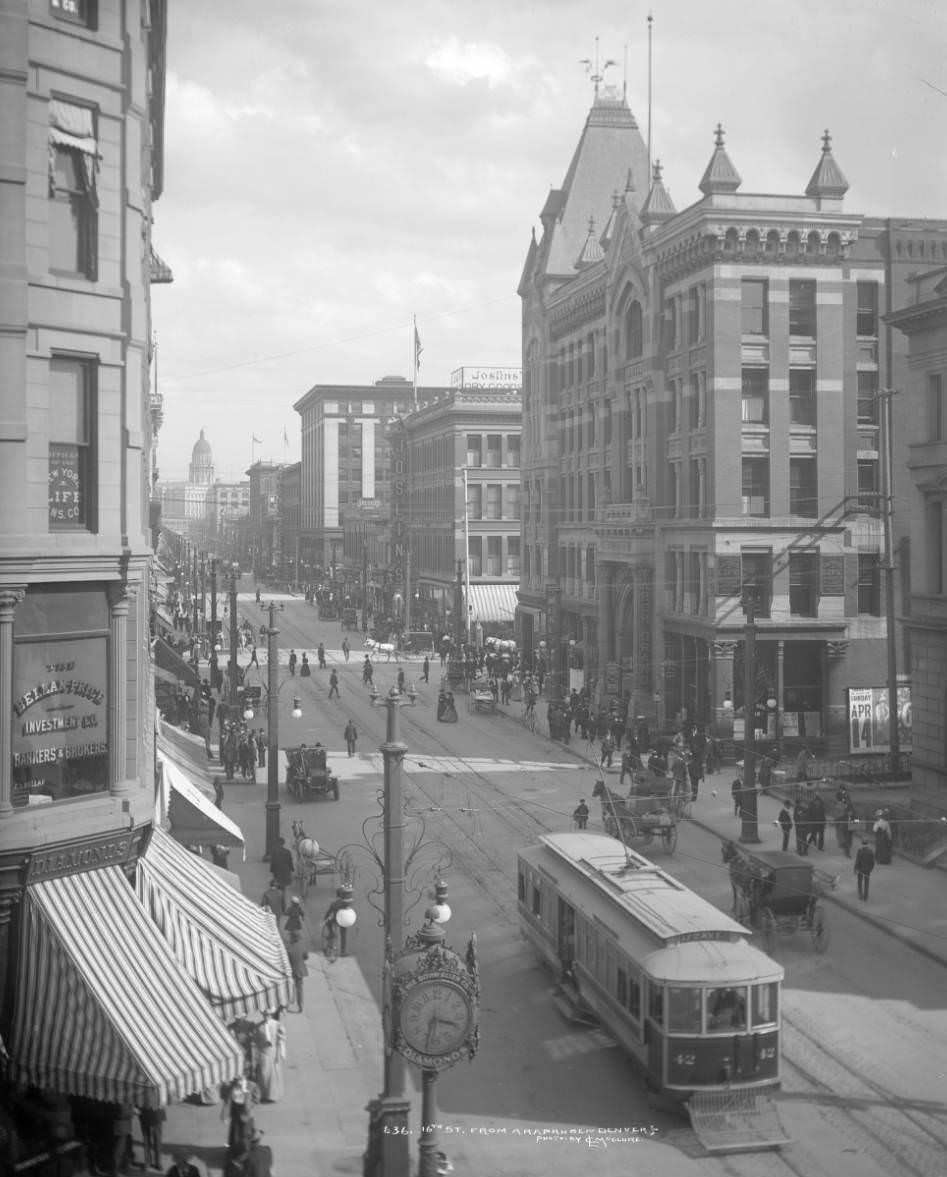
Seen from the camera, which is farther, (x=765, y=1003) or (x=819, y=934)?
(x=819, y=934)

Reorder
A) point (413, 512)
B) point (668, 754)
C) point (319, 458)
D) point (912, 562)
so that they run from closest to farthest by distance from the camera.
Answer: point (912, 562) < point (668, 754) < point (413, 512) < point (319, 458)

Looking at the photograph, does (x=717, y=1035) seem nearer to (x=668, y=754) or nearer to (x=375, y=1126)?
(x=375, y=1126)

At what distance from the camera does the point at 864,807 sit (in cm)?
3453

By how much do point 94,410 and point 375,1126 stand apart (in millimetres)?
8269

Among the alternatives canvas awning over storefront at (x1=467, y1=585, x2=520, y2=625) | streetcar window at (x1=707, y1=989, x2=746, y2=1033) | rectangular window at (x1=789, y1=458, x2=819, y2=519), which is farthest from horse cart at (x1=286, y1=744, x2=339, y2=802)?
canvas awning over storefront at (x1=467, y1=585, x2=520, y2=625)

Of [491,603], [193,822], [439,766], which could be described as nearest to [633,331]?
[439,766]

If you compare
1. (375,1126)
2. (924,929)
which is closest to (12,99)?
(375,1126)

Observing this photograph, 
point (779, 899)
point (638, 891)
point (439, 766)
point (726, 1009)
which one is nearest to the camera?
point (726, 1009)

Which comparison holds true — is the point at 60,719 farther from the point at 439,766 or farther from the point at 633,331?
the point at 633,331

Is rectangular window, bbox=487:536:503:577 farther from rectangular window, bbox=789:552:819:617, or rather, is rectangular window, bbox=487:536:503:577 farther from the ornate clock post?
the ornate clock post

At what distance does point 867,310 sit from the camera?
47969mm

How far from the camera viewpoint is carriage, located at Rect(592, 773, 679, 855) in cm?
3095

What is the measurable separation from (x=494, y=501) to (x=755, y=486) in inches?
1864

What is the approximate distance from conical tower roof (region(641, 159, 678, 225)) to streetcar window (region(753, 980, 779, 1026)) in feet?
135
